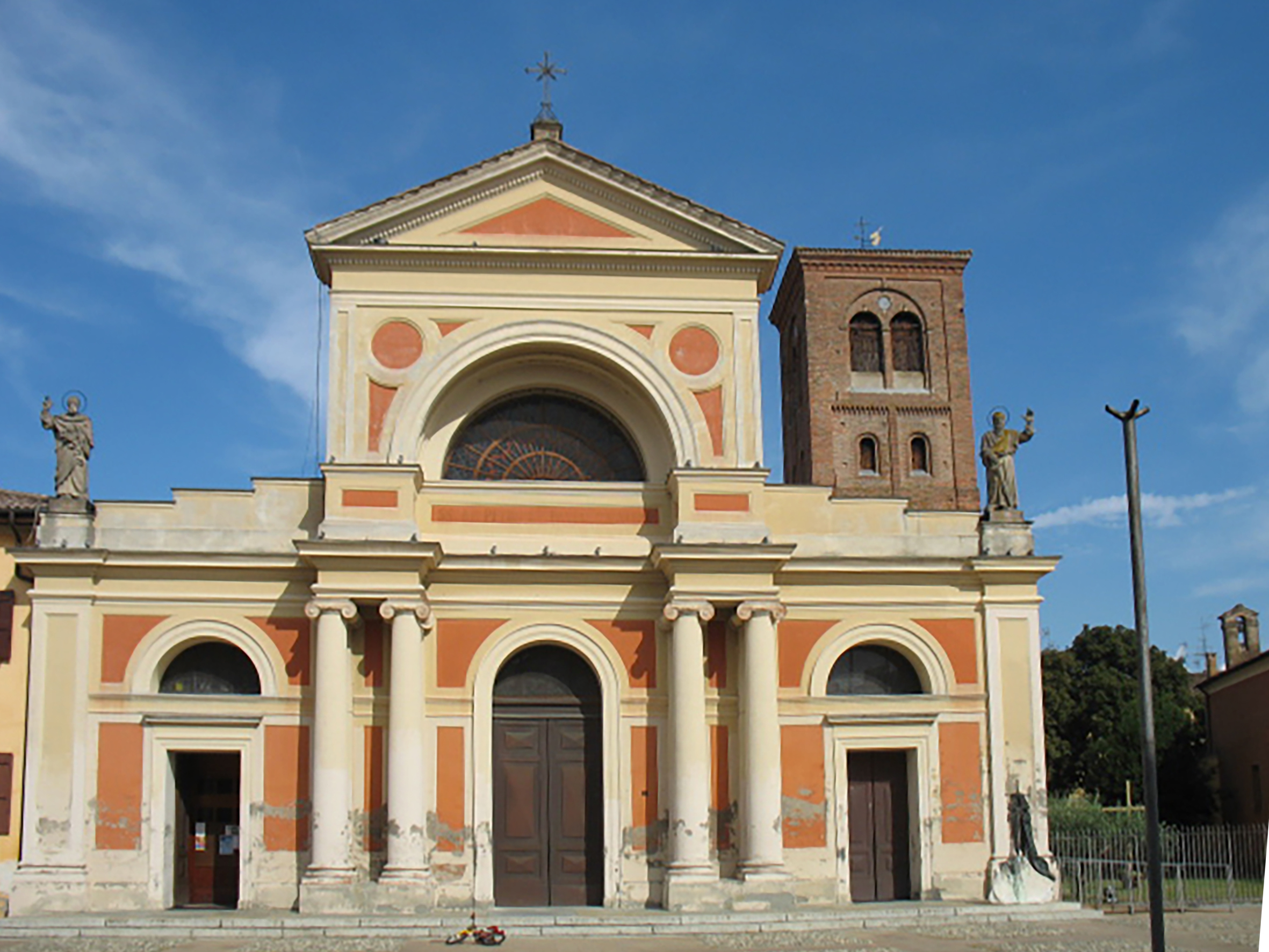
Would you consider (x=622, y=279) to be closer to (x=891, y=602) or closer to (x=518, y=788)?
(x=891, y=602)

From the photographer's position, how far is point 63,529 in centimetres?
2227

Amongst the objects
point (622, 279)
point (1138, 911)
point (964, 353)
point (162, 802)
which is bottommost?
point (1138, 911)

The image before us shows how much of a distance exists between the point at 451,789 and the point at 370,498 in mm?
4720

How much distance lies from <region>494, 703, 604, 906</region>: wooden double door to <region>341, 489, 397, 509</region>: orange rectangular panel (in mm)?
3750

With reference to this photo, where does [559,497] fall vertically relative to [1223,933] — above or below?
above

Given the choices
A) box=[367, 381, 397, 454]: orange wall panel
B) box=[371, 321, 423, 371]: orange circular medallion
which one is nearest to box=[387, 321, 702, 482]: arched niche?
box=[367, 381, 397, 454]: orange wall panel

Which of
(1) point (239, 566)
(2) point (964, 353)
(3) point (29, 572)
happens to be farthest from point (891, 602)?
(2) point (964, 353)

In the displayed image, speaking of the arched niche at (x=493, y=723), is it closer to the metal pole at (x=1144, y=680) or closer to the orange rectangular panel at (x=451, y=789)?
the orange rectangular panel at (x=451, y=789)

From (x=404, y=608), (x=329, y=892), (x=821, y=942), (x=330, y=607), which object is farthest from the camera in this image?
(x=404, y=608)

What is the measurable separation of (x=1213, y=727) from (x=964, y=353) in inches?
525

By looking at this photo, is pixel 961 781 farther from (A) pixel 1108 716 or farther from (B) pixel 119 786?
(A) pixel 1108 716

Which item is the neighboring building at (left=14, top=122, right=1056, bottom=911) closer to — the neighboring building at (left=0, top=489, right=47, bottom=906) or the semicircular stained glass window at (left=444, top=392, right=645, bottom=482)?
the semicircular stained glass window at (left=444, top=392, right=645, bottom=482)

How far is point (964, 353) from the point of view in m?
44.5

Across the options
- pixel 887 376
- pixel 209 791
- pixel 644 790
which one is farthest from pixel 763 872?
pixel 887 376
